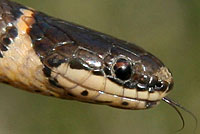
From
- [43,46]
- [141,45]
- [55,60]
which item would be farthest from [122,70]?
[141,45]

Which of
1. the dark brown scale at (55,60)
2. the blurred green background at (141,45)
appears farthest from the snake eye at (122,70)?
the blurred green background at (141,45)

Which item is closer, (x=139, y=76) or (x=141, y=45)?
(x=139, y=76)

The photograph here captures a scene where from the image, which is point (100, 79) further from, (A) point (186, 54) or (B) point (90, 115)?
(A) point (186, 54)

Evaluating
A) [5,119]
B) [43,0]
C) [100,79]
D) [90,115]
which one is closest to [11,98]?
[5,119]

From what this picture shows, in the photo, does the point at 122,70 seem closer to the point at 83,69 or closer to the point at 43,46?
the point at 83,69

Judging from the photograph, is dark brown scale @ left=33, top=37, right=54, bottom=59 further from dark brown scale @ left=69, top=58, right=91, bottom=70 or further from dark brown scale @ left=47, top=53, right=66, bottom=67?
dark brown scale @ left=69, top=58, right=91, bottom=70

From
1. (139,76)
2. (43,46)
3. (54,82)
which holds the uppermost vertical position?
(43,46)

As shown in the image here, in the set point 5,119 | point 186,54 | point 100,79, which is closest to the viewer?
point 100,79

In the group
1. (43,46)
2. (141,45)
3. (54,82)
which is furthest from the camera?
(141,45)
